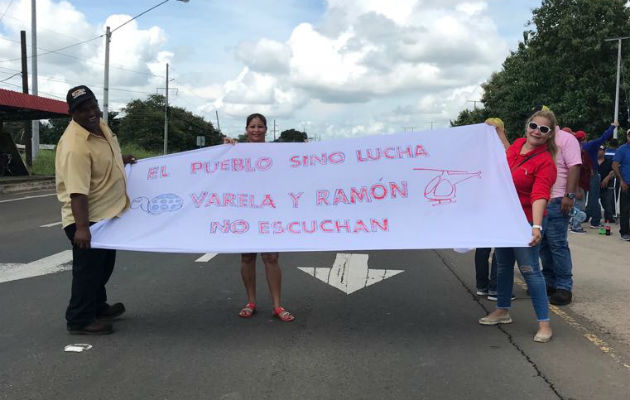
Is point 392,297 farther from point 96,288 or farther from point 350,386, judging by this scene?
point 96,288

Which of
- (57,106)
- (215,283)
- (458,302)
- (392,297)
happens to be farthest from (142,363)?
(57,106)

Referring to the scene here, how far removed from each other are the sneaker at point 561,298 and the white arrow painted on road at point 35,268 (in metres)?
5.94

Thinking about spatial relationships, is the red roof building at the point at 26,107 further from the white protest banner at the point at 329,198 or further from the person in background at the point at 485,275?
the person in background at the point at 485,275

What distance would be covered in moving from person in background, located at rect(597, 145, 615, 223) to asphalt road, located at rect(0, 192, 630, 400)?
23.2 ft

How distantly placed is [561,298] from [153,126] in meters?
80.4

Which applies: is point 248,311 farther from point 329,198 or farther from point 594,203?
point 594,203

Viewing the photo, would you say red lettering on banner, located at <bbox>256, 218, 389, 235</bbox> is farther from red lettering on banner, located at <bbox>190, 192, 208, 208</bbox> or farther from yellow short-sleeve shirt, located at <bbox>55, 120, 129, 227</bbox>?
yellow short-sleeve shirt, located at <bbox>55, 120, 129, 227</bbox>

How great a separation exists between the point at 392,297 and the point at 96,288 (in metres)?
2.98

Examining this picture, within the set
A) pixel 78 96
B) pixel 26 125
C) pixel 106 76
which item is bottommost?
pixel 78 96

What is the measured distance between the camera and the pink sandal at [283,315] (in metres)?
4.84

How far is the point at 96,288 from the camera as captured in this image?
4.47m

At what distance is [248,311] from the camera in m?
4.97

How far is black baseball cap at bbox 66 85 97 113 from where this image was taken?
14.0 feet

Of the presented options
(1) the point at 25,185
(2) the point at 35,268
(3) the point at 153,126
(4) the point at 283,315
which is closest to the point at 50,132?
(3) the point at 153,126
